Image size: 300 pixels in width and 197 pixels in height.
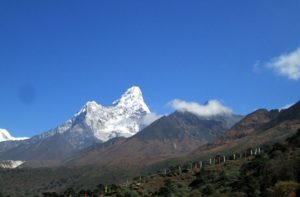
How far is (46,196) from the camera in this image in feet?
516

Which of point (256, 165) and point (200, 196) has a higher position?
point (256, 165)

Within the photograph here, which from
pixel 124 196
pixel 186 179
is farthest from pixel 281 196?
pixel 186 179

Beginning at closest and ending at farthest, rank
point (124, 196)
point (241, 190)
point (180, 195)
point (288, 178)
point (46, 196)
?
point (288, 178) < point (241, 190) < point (180, 195) < point (124, 196) < point (46, 196)

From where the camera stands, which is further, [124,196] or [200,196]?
[124,196]

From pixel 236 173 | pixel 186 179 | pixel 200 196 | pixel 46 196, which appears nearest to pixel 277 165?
pixel 200 196

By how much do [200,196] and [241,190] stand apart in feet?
34.1

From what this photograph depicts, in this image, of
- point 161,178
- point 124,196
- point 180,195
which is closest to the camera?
point 180,195

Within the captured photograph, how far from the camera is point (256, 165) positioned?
336 ft

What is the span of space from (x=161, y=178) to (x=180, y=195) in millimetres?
38901

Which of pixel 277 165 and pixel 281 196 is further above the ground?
pixel 277 165

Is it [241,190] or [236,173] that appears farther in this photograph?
[236,173]

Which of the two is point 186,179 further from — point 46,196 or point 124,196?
point 46,196

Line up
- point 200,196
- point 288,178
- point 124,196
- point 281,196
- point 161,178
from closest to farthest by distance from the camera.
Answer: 1. point 281,196
2. point 288,178
3. point 200,196
4. point 124,196
5. point 161,178

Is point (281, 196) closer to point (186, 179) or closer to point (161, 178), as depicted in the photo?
point (186, 179)
